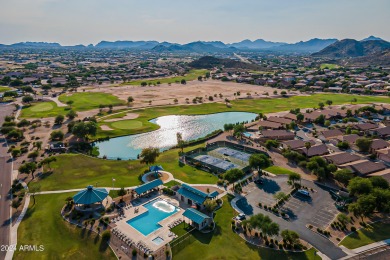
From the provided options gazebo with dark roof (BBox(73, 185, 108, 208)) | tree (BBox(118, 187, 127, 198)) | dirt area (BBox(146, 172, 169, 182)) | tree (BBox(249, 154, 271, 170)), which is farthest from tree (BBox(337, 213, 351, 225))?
gazebo with dark roof (BBox(73, 185, 108, 208))

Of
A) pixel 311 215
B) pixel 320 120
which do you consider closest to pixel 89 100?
pixel 320 120

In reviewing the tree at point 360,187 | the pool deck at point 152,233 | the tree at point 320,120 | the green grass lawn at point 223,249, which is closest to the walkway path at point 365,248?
the green grass lawn at point 223,249

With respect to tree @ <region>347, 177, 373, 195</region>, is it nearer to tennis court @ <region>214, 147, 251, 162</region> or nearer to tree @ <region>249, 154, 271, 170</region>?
tree @ <region>249, 154, 271, 170</region>

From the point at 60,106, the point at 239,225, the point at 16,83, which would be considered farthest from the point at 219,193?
the point at 16,83

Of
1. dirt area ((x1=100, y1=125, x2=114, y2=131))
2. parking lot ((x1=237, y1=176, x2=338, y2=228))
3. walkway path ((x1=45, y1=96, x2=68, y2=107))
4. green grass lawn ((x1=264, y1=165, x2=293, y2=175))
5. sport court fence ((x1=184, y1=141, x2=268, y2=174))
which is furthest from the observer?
walkway path ((x1=45, y1=96, x2=68, y2=107))

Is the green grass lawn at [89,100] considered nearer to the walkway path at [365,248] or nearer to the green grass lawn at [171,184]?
the green grass lawn at [171,184]

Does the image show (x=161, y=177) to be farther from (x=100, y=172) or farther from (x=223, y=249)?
(x=223, y=249)

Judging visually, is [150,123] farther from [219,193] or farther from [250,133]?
[219,193]
